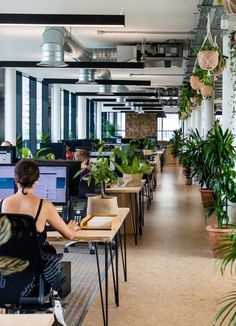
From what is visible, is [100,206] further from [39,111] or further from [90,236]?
[39,111]

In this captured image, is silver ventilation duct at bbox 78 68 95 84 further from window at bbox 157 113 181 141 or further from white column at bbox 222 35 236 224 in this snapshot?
window at bbox 157 113 181 141

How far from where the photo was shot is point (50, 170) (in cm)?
436

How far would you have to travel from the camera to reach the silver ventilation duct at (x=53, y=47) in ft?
28.1

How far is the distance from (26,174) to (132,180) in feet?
14.4

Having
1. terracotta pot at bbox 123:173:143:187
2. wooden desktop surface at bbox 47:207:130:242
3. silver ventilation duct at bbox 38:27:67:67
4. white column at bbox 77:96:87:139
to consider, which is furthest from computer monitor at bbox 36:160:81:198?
white column at bbox 77:96:87:139

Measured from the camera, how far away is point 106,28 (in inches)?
380

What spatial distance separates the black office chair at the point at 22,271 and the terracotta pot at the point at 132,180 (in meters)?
4.51

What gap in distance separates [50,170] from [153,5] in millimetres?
4658

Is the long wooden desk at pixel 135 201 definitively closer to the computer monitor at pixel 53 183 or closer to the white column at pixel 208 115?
the computer monitor at pixel 53 183

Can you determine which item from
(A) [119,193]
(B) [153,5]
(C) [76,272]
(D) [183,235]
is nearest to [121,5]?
(B) [153,5]

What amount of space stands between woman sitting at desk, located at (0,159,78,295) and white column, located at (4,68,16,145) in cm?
1082

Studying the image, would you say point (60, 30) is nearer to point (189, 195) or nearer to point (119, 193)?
point (119, 193)

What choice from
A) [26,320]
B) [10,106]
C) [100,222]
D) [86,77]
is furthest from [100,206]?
[10,106]

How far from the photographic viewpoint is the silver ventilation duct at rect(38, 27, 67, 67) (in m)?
8.55
